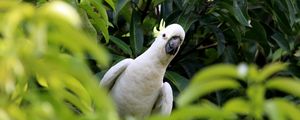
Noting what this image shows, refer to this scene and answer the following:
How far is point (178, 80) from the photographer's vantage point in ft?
10.2

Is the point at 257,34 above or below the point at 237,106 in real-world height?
below

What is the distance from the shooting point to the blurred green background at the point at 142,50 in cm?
66

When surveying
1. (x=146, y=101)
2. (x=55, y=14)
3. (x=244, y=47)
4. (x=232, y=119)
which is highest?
(x=55, y=14)

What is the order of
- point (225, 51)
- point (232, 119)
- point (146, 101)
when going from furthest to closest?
point (225, 51) → point (146, 101) → point (232, 119)

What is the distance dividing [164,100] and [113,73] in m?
0.21

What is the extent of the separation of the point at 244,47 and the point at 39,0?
1.91m

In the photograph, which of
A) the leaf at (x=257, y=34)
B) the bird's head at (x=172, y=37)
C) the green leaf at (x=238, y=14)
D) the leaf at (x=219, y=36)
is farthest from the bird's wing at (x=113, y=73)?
the leaf at (x=257, y=34)

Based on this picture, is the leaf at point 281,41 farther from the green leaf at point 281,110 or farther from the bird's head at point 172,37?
the green leaf at point 281,110

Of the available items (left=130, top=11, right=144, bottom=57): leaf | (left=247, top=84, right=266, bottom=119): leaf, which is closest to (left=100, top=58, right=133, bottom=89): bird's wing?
(left=130, top=11, right=144, bottom=57): leaf

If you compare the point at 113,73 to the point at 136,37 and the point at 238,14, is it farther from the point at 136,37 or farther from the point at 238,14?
the point at 238,14

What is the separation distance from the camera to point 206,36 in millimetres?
3602

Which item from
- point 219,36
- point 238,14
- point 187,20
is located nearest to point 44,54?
point 238,14

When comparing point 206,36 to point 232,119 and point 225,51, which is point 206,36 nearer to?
point 225,51

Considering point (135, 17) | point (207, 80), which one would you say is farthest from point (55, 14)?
point (135, 17)
